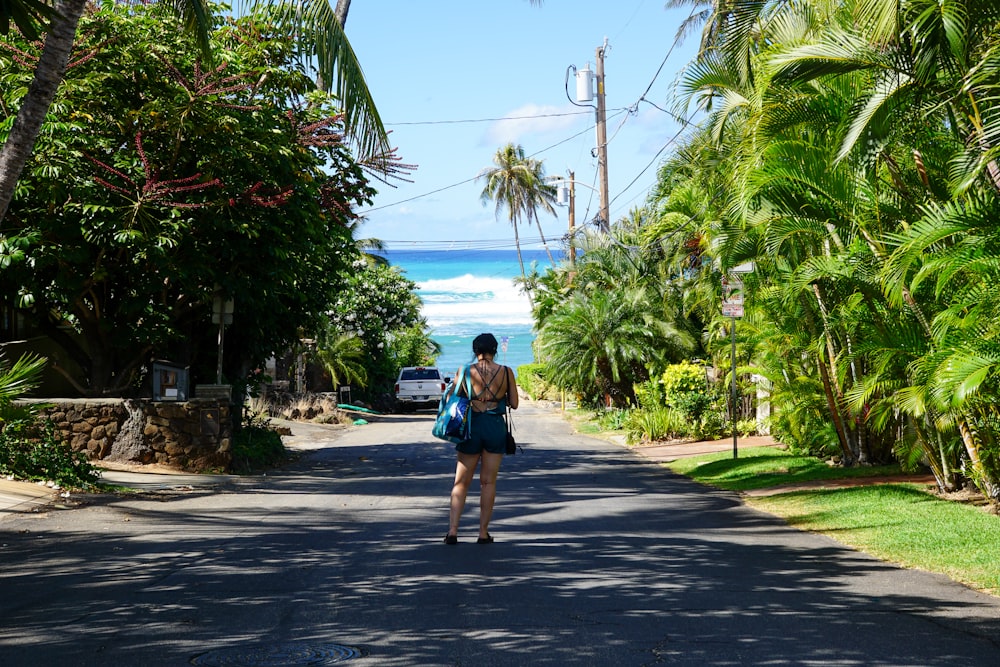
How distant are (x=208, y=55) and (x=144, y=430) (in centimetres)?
754

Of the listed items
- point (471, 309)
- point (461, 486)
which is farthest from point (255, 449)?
point (471, 309)

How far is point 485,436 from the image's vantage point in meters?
10.2

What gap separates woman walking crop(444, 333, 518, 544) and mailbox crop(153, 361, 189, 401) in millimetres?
8843

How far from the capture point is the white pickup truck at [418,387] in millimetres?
44812

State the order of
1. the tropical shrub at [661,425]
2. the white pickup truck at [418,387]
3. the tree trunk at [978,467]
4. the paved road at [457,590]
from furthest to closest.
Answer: the white pickup truck at [418,387] → the tropical shrub at [661,425] → the tree trunk at [978,467] → the paved road at [457,590]

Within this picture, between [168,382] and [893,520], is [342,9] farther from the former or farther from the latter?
[893,520]

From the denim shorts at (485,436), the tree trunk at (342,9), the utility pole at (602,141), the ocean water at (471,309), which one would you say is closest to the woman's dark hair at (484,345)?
the denim shorts at (485,436)

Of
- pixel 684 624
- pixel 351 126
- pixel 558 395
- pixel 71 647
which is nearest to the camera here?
pixel 71 647

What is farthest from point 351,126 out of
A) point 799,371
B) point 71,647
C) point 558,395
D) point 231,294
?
point 558,395

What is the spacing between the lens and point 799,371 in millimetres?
17516

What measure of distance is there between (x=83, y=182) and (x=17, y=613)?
9.43m

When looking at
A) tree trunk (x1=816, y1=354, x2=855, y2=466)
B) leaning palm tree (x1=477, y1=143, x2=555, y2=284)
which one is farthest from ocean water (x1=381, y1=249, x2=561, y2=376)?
tree trunk (x1=816, y1=354, x2=855, y2=466)

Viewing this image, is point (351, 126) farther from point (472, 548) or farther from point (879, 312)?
point (879, 312)

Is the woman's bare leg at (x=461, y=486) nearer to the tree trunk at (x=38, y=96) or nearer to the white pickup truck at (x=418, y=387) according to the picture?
the tree trunk at (x=38, y=96)
